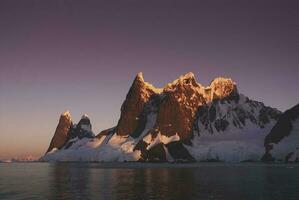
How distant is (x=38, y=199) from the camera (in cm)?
7394

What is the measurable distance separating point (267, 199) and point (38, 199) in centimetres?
3753

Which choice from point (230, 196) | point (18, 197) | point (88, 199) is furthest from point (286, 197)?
point (18, 197)

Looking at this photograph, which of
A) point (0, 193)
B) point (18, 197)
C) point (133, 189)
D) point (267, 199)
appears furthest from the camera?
point (133, 189)

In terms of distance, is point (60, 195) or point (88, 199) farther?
point (60, 195)

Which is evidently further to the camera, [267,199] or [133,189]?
[133,189]

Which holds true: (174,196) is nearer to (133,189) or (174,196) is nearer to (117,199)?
(117,199)

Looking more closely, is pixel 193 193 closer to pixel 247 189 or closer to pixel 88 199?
pixel 247 189

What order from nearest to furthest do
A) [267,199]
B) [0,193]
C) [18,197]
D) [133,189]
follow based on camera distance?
1. [267,199]
2. [18,197]
3. [0,193]
4. [133,189]

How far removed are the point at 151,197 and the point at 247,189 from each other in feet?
74.0

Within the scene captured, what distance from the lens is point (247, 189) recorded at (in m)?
87.4

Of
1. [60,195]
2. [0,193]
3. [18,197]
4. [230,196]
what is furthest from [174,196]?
[0,193]

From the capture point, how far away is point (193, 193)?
265 feet

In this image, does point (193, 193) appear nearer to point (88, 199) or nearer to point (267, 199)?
point (267, 199)

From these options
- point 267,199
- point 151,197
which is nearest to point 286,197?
point 267,199
